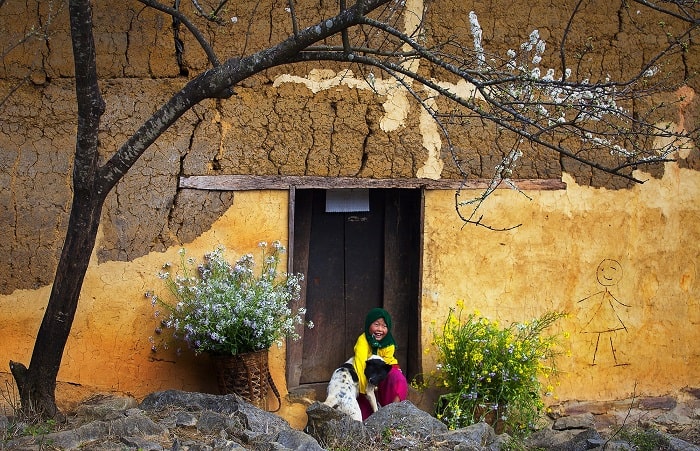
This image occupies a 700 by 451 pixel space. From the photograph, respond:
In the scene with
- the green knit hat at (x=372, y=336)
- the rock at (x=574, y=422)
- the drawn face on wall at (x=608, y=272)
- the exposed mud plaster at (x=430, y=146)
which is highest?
the exposed mud plaster at (x=430, y=146)

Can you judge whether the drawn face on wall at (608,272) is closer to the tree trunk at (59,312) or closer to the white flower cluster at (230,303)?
the white flower cluster at (230,303)

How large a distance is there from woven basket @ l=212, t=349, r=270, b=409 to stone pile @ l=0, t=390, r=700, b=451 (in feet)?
1.24

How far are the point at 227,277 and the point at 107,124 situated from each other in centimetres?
125

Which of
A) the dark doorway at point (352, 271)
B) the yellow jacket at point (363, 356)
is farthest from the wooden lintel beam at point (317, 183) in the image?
the yellow jacket at point (363, 356)

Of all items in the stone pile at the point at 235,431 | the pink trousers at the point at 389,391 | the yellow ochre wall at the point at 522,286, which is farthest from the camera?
the pink trousers at the point at 389,391

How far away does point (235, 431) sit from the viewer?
5348 mm

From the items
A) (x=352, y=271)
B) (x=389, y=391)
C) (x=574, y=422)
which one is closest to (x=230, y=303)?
(x=389, y=391)

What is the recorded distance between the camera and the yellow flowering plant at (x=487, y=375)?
6.76 m

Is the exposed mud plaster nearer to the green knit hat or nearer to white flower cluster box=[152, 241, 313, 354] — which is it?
the green knit hat

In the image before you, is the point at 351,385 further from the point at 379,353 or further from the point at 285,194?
the point at 285,194

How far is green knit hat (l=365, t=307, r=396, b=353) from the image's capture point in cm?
673

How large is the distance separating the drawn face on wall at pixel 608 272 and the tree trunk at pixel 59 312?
3.95 m

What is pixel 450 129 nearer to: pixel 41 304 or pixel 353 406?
pixel 353 406

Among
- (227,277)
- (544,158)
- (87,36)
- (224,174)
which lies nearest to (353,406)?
(227,277)
